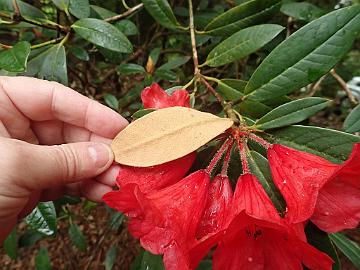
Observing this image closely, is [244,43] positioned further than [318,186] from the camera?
Yes

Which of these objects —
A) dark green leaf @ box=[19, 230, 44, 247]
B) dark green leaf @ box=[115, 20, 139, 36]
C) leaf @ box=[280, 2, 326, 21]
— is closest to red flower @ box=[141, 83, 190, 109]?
dark green leaf @ box=[115, 20, 139, 36]

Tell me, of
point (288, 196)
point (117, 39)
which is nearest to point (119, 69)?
point (117, 39)

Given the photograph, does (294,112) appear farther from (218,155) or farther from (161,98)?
(161,98)

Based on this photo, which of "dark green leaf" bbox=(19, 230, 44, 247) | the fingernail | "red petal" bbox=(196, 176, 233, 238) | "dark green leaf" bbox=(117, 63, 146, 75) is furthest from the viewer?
"dark green leaf" bbox=(19, 230, 44, 247)

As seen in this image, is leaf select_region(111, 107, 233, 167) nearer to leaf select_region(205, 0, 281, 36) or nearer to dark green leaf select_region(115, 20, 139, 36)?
leaf select_region(205, 0, 281, 36)

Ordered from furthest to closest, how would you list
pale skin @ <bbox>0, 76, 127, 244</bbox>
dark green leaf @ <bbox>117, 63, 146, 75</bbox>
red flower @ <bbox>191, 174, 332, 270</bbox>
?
dark green leaf @ <bbox>117, 63, 146, 75</bbox> → pale skin @ <bbox>0, 76, 127, 244</bbox> → red flower @ <bbox>191, 174, 332, 270</bbox>

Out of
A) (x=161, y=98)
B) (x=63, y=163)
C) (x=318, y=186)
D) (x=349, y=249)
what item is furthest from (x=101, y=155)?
(x=349, y=249)
